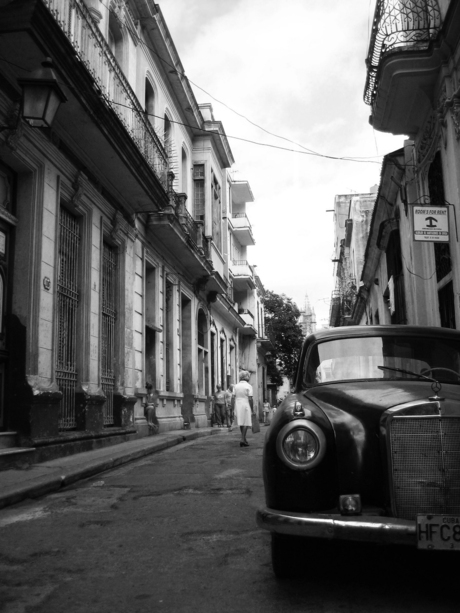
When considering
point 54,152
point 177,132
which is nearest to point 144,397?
point 54,152

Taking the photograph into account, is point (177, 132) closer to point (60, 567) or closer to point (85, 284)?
point (85, 284)

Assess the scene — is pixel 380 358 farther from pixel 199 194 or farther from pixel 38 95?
pixel 199 194

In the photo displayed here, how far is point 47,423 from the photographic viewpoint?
344 inches

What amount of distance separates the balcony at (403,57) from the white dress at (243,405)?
225 inches

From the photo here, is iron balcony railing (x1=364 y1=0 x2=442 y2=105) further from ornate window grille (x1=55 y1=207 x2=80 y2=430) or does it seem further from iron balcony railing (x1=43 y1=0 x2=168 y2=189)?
ornate window grille (x1=55 y1=207 x2=80 y2=430)

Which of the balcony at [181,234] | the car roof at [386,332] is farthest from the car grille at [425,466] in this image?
the balcony at [181,234]

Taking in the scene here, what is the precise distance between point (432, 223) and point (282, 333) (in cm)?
4030

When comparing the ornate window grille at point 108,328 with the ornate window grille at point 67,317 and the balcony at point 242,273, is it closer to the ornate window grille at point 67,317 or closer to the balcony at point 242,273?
the ornate window grille at point 67,317

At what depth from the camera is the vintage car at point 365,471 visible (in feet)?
9.89

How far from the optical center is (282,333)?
1959 inches

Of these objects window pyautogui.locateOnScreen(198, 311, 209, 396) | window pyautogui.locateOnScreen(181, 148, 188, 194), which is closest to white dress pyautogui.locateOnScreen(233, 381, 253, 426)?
window pyautogui.locateOnScreen(198, 311, 209, 396)

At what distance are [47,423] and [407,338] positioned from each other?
5733mm

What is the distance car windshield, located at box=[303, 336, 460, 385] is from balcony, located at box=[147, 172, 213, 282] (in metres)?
10.8

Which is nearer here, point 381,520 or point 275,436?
point 381,520
